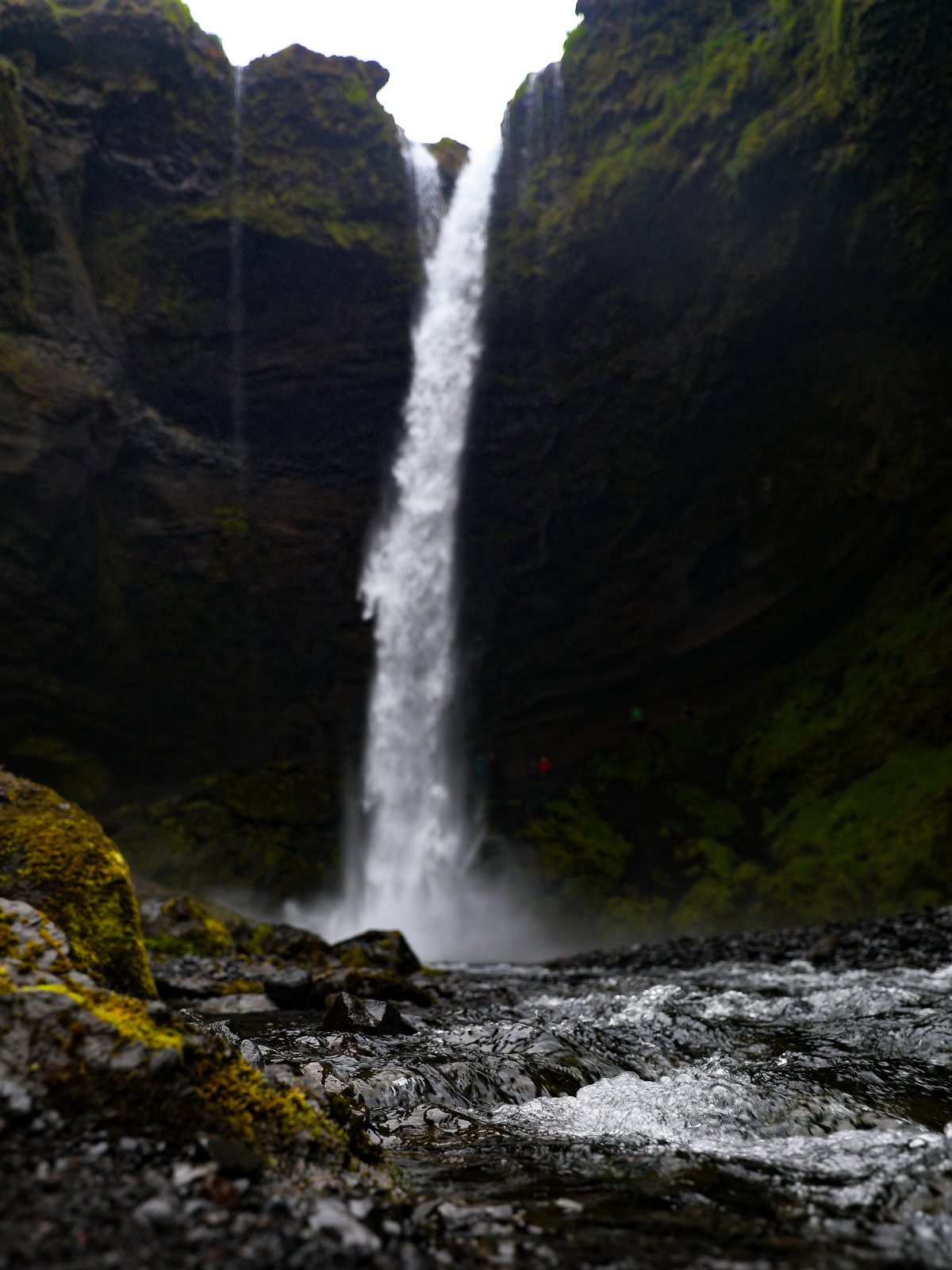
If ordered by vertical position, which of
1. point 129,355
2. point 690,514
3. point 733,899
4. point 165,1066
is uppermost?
point 129,355

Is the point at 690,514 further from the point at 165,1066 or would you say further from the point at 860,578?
the point at 165,1066

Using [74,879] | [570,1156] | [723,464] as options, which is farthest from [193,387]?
[570,1156]

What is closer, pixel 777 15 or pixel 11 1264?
pixel 11 1264

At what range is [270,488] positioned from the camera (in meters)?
24.7

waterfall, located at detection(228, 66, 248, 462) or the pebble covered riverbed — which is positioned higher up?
waterfall, located at detection(228, 66, 248, 462)

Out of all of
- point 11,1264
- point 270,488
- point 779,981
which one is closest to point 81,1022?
point 11,1264

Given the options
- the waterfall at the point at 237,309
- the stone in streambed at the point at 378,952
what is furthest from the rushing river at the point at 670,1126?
the waterfall at the point at 237,309

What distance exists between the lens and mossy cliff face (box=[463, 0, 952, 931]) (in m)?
18.2

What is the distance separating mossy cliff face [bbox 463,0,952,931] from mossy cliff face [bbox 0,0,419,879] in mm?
4339

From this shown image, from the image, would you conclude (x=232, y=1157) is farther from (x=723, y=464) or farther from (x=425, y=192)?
(x=425, y=192)

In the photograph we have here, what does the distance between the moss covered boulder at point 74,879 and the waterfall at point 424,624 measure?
18254mm

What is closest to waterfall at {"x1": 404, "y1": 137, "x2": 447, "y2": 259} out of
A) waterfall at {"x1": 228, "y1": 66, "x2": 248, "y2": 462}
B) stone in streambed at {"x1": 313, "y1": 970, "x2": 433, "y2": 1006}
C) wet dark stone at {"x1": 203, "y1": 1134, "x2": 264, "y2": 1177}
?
waterfall at {"x1": 228, "y1": 66, "x2": 248, "y2": 462}

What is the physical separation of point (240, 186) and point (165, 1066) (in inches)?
1082

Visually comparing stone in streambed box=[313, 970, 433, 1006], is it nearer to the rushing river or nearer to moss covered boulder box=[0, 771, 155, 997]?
the rushing river
